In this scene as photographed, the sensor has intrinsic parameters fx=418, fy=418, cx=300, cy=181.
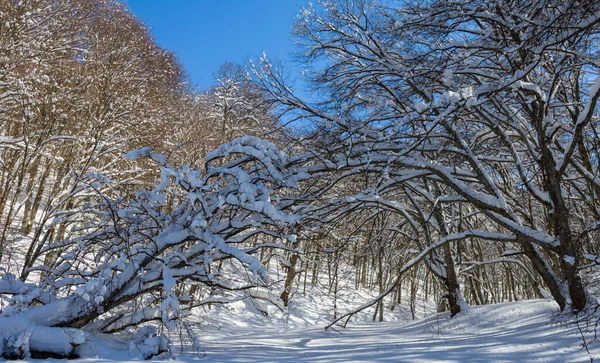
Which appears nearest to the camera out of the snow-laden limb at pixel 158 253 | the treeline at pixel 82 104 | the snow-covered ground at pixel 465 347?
the snow-covered ground at pixel 465 347

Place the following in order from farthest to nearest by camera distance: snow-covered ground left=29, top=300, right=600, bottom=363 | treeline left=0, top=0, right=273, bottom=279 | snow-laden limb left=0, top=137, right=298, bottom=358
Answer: treeline left=0, top=0, right=273, bottom=279 → snow-laden limb left=0, top=137, right=298, bottom=358 → snow-covered ground left=29, top=300, right=600, bottom=363

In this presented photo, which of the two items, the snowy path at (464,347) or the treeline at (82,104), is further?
the treeline at (82,104)

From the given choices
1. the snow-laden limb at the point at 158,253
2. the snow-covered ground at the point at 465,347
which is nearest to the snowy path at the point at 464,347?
the snow-covered ground at the point at 465,347

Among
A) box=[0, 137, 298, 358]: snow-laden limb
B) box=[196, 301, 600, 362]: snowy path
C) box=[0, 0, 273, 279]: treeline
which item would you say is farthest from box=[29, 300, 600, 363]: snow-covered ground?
box=[0, 0, 273, 279]: treeline

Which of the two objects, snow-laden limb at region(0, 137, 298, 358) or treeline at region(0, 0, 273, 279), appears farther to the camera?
treeline at region(0, 0, 273, 279)

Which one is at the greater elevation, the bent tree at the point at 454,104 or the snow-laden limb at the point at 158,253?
the bent tree at the point at 454,104

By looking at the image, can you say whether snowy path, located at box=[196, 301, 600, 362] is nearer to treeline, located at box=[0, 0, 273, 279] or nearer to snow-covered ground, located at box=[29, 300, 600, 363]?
snow-covered ground, located at box=[29, 300, 600, 363]

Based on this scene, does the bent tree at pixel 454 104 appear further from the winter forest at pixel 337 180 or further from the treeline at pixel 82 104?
the treeline at pixel 82 104

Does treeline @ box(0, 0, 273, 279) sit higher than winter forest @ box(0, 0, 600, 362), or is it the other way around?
treeline @ box(0, 0, 273, 279)

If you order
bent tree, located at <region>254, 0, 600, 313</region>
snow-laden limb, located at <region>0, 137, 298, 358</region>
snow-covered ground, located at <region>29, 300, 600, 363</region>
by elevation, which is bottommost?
snow-covered ground, located at <region>29, 300, 600, 363</region>

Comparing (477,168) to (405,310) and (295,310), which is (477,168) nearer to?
(295,310)

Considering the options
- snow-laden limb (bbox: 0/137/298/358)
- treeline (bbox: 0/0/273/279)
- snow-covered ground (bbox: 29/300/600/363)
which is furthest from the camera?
treeline (bbox: 0/0/273/279)

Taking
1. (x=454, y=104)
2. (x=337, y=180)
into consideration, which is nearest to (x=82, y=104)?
(x=337, y=180)

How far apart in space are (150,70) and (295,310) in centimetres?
1263
